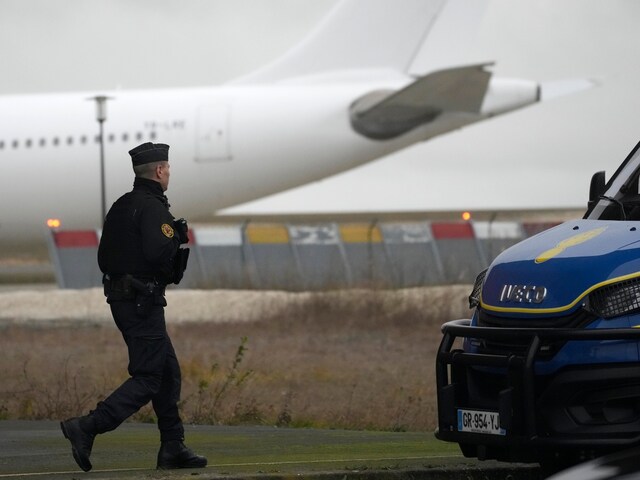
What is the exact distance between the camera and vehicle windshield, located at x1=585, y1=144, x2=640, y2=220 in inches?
300

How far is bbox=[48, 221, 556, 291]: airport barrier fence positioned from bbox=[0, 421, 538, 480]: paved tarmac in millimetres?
17546

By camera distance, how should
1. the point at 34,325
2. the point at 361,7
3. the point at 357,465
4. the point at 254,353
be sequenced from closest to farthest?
1. the point at 357,465
2. the point at 254,353
3. the point at 34,325
4. the point at 361,7

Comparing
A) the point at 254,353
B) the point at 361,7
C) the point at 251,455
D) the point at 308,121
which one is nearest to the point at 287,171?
the point at 308,121

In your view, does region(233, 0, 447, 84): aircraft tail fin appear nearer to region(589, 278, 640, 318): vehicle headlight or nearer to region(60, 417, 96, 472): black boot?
region(60, 417, 96, 472): black boot

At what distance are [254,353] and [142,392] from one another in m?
10.2

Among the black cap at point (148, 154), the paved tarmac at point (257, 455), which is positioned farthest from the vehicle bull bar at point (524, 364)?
the black cap at point (148, 154)

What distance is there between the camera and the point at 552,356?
6.77 metres

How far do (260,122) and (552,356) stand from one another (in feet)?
86.4

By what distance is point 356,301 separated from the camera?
75.2 ft

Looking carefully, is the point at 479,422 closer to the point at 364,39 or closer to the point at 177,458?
the point at 177,458

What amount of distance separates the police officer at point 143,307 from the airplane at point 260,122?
22688 mm

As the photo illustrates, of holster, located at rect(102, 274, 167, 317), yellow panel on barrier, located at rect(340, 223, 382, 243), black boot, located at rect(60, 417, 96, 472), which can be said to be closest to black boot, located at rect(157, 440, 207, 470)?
black boot, located at rect(60, 417, 96, 472)

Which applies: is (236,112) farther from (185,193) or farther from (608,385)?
(608,385)

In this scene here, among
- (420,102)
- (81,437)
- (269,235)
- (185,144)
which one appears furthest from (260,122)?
(81,437)
